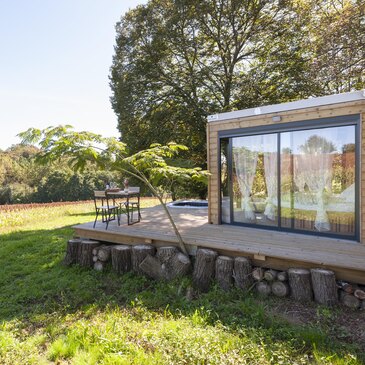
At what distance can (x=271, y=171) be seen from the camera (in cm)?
496

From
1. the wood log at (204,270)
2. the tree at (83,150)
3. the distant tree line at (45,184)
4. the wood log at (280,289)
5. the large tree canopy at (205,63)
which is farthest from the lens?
the distant tree line at (45,184)

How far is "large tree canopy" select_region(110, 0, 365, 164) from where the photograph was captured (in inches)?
398

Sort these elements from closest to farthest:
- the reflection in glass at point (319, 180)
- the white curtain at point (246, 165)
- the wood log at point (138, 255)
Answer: the reflection in glass at point (319, 180)
the wood log at point (138, 255)
the white curtain at point (246, 165)

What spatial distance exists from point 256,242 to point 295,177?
1490 millimetres

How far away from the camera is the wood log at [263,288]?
343cm

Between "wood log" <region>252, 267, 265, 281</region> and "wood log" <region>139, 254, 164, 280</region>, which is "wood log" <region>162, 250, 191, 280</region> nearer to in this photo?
"wood log" <region>139, 254, 164, 280</region>

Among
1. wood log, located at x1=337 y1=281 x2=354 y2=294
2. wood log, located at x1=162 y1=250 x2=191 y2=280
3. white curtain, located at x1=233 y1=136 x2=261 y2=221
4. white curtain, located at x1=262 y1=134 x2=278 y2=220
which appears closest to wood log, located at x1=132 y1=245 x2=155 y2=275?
wood log, located at x1=162 y1=250 x2=191 y2=280

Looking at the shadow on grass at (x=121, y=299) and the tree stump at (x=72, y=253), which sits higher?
the tree stump at (x=72, y=253)

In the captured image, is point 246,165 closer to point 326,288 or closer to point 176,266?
point 176,266

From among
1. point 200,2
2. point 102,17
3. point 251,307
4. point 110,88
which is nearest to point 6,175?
point 110,88

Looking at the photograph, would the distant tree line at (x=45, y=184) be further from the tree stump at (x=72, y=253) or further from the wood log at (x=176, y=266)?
the wood log at (x=176, y=266)

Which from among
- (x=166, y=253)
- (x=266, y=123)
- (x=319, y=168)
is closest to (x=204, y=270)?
(x=166, y=253)

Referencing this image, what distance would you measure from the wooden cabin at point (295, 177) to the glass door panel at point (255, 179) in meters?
0.02

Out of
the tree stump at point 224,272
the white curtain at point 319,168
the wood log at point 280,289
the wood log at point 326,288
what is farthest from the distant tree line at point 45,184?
the wood log at point 326,288
